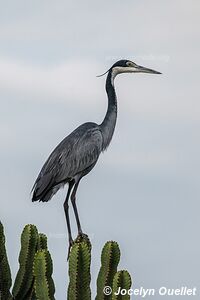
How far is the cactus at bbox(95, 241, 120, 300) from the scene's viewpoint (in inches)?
402

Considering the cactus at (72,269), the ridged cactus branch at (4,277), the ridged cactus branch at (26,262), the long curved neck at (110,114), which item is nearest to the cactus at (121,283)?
the cactus at (72,269)

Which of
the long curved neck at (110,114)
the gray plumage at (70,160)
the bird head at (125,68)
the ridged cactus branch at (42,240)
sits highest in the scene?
the bird head at (125,68)

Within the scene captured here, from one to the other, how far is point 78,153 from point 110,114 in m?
1.04

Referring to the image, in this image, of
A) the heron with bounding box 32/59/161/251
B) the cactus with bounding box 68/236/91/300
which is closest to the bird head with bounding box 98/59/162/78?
the heron with bounding box 32/59/161/251

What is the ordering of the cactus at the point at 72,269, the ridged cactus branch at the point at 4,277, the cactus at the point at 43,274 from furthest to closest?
the ridged cactus branch at the point at 4,277 < the cactus at the point at 43,274 < the cactus at the point at 72,269

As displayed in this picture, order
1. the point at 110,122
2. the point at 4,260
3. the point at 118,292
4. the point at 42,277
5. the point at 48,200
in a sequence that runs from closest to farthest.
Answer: the point at 118,292 → the point at 42,277 → the point at 4,260 → the point at 48,200 → the point at 110,122

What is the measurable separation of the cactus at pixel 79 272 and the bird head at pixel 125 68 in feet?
15.2

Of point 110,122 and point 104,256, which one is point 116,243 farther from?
point 110,122

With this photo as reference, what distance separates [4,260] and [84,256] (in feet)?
5.49

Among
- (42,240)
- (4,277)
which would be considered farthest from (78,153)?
(4,277)

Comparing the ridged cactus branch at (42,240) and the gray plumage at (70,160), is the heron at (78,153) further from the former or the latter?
the ridged cactus branch at (42,240)

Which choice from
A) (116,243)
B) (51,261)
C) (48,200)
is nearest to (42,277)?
(51,261)

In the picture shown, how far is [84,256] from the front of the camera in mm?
9875

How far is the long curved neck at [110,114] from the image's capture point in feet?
46.4
